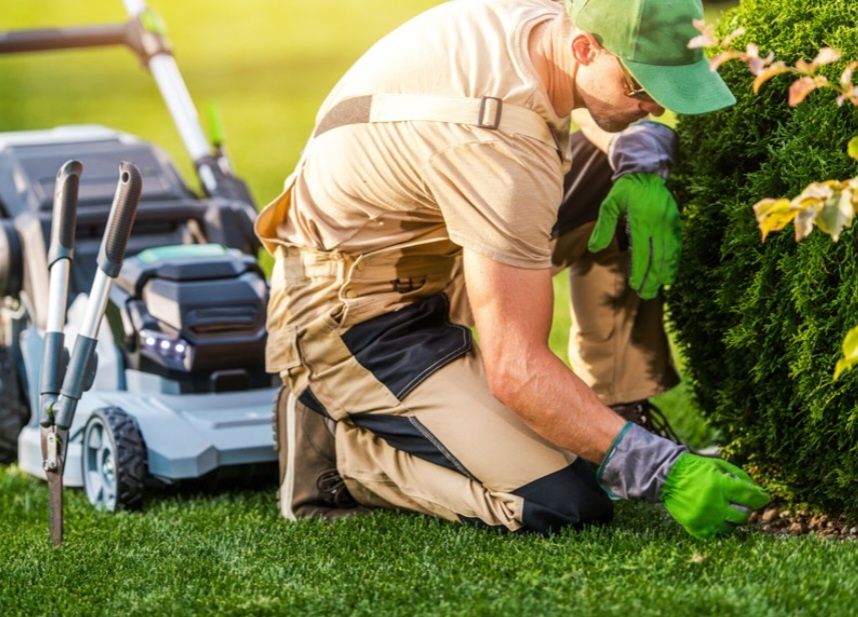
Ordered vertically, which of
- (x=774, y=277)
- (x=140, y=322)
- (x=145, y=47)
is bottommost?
(x=140, y=322)

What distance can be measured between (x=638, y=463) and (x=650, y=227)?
700 millimetres

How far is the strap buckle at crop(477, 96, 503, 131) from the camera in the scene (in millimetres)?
3432

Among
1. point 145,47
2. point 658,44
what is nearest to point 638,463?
point 658,44

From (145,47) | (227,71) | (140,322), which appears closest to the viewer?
(140,322)

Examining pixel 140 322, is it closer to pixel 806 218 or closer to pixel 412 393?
pixel 412 393

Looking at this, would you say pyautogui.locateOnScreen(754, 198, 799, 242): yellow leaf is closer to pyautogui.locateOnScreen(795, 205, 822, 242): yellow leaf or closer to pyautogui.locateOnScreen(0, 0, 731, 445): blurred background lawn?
pyautogui.locateOnScreen(795, 205, 822, 242): yellow leaf

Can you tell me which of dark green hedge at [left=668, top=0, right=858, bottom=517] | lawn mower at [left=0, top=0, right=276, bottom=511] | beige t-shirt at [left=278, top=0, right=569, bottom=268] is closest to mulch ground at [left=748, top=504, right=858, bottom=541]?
dark green hedge at [left=668, top=0, right=858, bottom=517]

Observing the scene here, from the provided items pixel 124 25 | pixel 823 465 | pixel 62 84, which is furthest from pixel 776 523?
pixel 62 84

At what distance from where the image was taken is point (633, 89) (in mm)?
3502

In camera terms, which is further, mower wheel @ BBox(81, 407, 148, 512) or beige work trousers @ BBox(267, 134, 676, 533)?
mower wheel @ BBox(81, 407, 148, 512)

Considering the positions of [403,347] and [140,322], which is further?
[140,322]

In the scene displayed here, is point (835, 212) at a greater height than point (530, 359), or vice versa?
point (835, 212)

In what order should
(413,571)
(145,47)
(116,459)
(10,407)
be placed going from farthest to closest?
(145,47) → (10,407) → (116,459) → (413,571)

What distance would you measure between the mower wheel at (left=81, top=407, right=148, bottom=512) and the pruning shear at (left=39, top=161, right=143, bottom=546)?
0.40 meters
